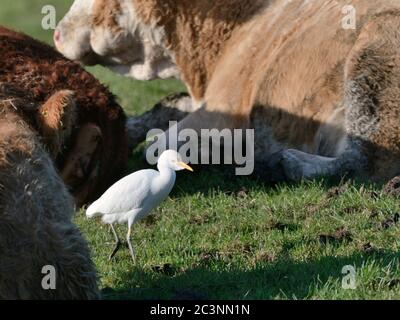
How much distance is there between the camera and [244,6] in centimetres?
946

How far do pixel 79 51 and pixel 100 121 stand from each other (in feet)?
7.60

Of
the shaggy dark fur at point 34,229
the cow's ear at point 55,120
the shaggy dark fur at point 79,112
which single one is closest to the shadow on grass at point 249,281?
the shaggy dark fur at point 34,229

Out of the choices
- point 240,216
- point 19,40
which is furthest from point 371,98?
point 19,40

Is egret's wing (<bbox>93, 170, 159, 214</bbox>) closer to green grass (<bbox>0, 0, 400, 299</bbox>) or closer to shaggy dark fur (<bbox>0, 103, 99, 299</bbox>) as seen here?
green grass (<bbox>0, 0, 400, 299</bbox>)

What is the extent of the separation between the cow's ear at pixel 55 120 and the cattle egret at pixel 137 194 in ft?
1.53

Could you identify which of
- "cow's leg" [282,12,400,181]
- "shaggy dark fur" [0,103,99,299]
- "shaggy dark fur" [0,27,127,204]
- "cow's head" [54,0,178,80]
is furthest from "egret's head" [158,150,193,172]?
"cow's head" [54,0,178,80]

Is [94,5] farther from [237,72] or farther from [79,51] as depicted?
[237,72]

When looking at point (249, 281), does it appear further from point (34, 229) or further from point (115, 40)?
point (115, 40)

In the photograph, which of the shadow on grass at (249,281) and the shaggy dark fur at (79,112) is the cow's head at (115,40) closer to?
the shaggy dark fur at (79,112)

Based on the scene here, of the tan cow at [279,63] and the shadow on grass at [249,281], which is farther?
the tan cow at [279,63]

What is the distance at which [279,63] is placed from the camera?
8758 millimetres

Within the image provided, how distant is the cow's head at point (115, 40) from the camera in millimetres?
9750

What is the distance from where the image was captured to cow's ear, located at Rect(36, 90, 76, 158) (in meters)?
5.82

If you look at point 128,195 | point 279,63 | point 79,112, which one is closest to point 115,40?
point 279,63
